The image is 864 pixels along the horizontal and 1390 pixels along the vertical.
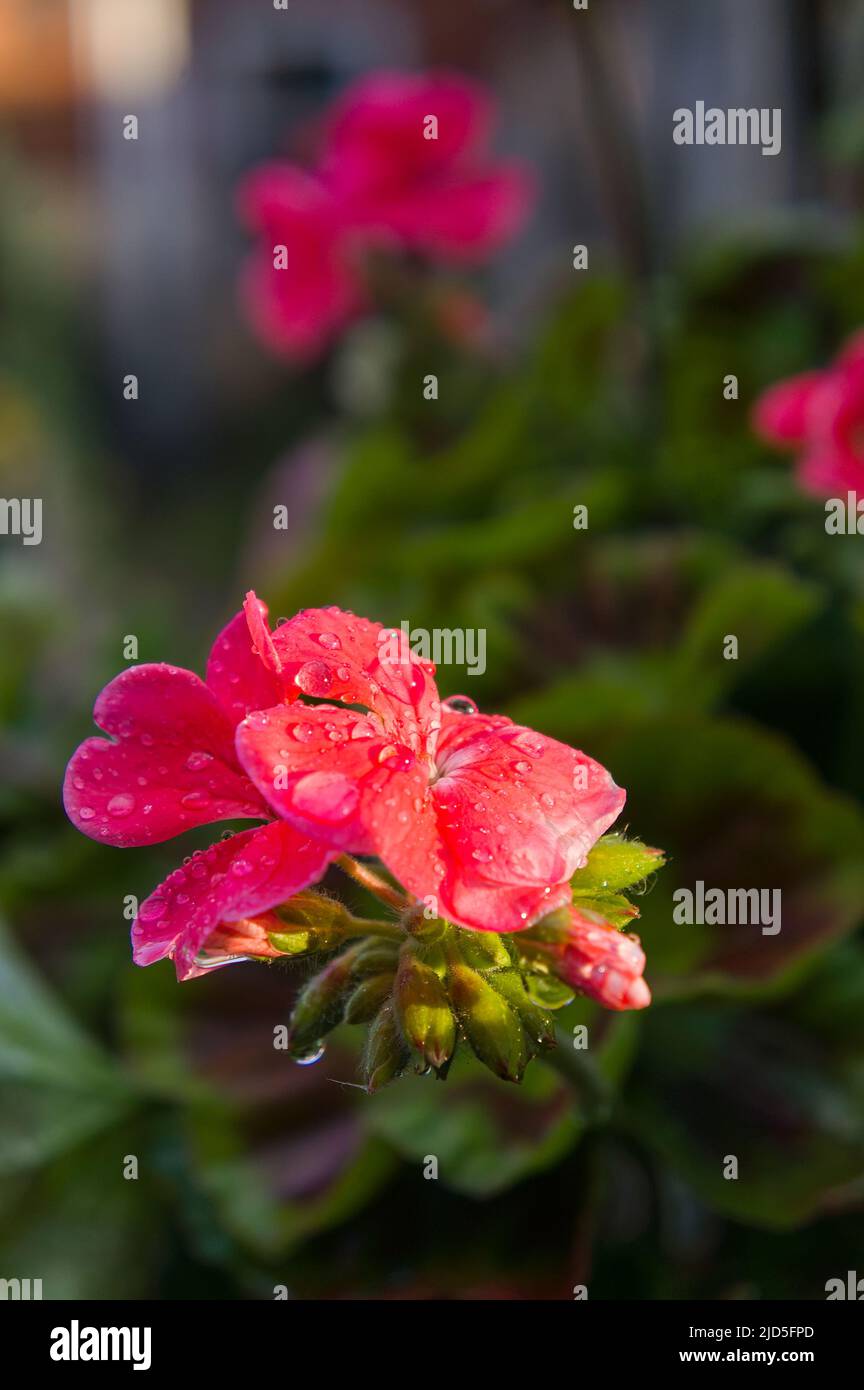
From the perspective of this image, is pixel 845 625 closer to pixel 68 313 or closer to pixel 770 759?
pixel 770 759

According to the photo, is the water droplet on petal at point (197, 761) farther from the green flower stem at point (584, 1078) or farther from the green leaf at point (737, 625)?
the green leaf at point (737, 625)

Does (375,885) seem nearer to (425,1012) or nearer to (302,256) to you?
(425,1012)

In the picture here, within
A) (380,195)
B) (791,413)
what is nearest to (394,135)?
(380,195)

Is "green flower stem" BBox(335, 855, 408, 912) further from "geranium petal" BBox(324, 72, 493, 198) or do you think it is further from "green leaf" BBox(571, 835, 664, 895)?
"geranium petal" BBox(324, 72, 493, 198)

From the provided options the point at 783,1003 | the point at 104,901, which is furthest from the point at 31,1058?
the point at 783,1003

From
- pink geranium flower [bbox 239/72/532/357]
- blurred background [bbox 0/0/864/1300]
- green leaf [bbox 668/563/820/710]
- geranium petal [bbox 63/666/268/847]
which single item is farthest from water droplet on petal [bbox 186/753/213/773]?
pink geranium flower [bbox 239/72/532/357]

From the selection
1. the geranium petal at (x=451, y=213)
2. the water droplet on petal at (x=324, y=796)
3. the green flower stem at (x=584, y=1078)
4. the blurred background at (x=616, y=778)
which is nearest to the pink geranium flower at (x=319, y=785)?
the water droplet on petal at (x=324, y=796)
